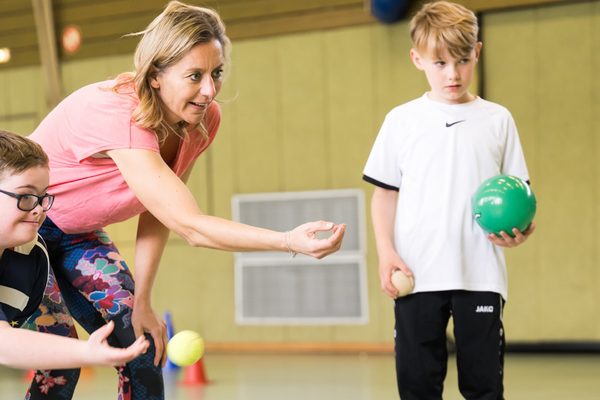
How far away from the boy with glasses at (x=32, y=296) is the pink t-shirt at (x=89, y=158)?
0.17m

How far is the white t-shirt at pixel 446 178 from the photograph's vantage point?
9.14ft

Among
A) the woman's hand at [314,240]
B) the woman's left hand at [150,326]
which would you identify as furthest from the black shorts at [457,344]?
the woman's hand at [314,240]

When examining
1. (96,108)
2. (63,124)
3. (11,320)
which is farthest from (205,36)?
(11,320)

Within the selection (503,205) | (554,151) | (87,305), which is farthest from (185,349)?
(554,151)

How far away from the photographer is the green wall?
5883 millimetres

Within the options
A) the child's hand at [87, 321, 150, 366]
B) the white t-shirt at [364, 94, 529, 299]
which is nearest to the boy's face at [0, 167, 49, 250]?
the child's hand at [87, 321, 150, 366]

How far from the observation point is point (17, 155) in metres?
1.88

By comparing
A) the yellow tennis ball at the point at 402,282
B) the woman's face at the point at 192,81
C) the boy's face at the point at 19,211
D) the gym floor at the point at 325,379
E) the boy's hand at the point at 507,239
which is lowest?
the gym floor at the point at 325,379

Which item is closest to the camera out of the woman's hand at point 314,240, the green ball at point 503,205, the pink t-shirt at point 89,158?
the woman's hand at point 314,240

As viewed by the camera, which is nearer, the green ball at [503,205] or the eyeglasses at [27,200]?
the eyeglasses at [27,200]

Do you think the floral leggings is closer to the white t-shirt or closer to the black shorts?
the black shorts

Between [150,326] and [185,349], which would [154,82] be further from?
[185,349]

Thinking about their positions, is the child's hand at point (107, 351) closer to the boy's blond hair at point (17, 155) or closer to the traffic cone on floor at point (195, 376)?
the boy's blond hair at point (17, 155)

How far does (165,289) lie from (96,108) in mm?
4943
